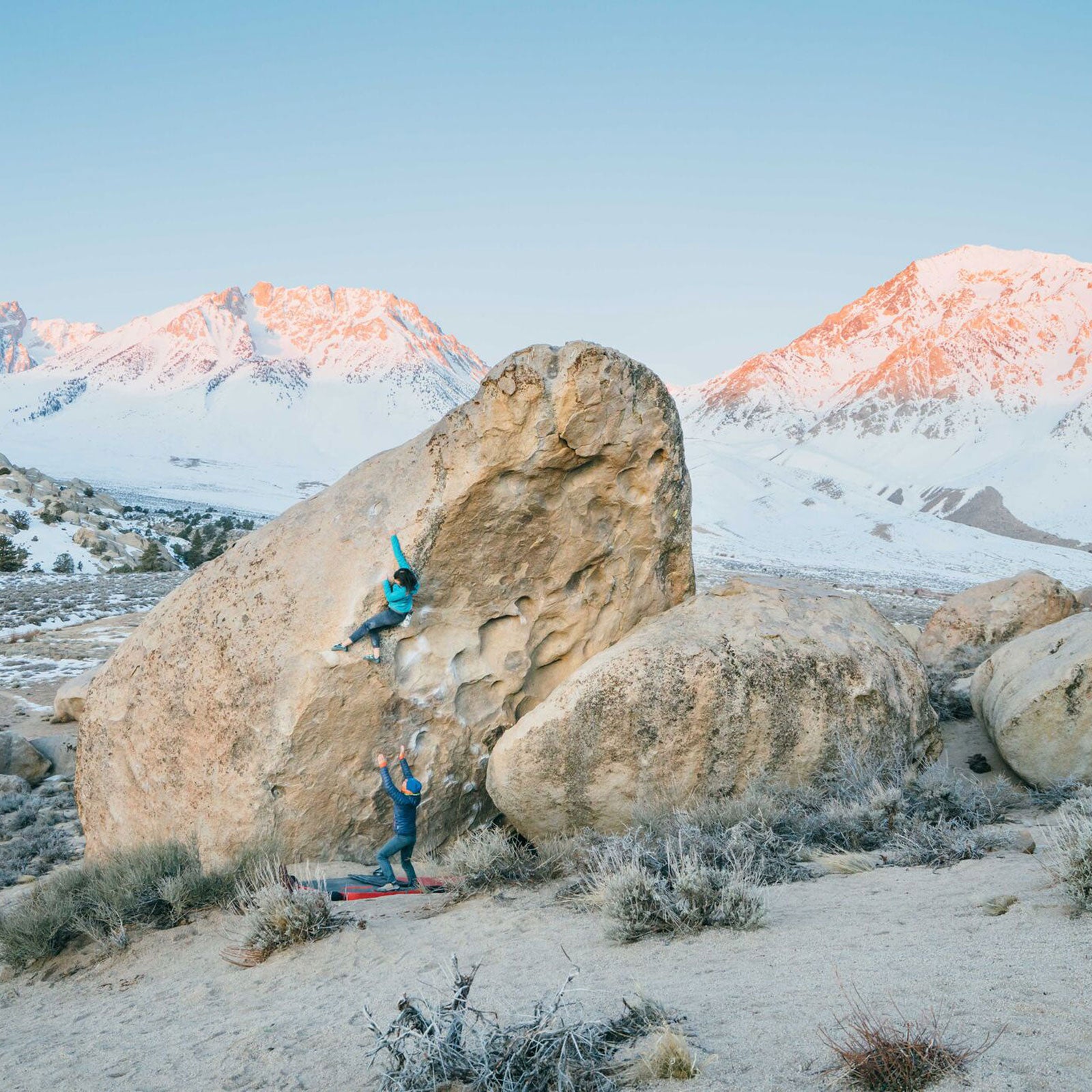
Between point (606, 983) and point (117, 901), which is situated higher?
point (606, 983)

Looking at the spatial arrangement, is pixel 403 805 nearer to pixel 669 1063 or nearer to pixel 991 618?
pixel 669 1063

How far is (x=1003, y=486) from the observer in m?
147

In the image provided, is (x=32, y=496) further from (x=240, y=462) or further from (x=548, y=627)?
(x=240, y=462)

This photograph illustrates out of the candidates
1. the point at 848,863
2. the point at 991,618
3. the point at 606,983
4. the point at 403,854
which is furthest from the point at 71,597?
the point at 606,983

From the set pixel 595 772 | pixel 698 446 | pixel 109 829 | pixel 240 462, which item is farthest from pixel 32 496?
pixel 240 462

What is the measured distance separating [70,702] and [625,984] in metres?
15.6

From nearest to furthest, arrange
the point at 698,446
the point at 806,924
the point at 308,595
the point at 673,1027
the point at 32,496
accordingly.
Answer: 1. the point at 673,1027
2. the point at 806,924
3. the point at 308,595
4. the point at 32,496
5. the point at 698,446

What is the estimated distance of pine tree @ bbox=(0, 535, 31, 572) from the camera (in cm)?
4147

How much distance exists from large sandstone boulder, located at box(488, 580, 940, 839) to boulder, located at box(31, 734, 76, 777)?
9576 mm

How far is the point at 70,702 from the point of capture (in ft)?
55.5

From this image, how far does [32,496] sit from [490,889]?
60286mm

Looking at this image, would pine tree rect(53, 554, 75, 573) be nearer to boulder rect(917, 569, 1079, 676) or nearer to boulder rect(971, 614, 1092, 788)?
boulder rect(917, 569, 1079, 676)

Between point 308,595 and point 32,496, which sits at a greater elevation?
point 32,496

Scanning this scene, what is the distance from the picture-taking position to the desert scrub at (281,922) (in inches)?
243
